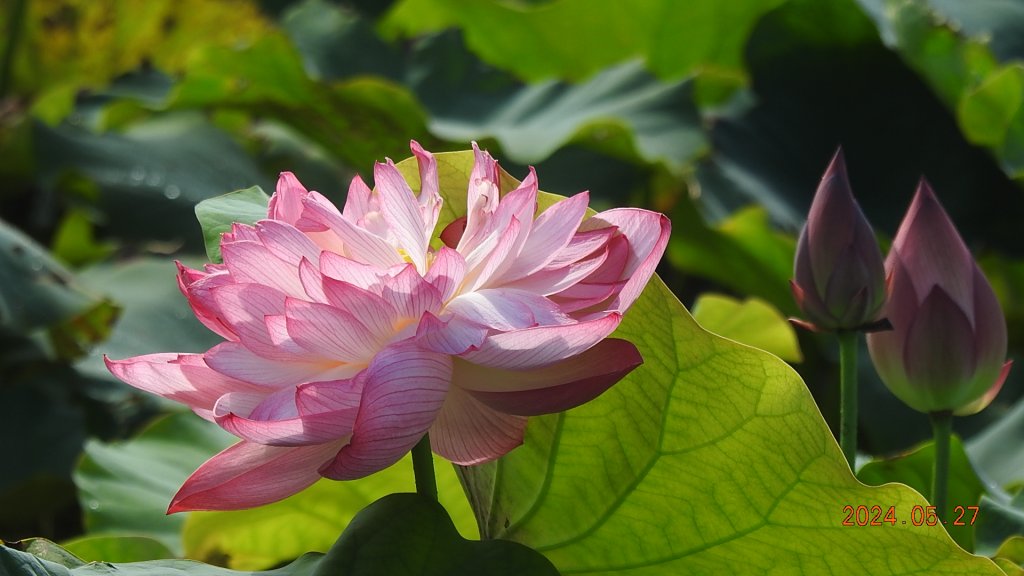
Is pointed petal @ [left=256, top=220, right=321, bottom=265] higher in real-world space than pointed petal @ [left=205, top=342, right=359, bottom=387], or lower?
higher

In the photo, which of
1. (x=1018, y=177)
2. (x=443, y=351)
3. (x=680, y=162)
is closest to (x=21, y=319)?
(x=680, y=162)

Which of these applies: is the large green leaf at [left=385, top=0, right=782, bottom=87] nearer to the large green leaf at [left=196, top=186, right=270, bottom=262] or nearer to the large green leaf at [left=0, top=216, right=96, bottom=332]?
the large green leaf at [left=0, top=216, right=96, bottom=332]

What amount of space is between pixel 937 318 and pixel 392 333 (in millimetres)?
251

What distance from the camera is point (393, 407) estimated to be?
0.38 m

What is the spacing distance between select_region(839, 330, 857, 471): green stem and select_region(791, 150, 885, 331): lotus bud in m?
0.01

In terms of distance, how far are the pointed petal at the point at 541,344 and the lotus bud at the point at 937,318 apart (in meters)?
0.19

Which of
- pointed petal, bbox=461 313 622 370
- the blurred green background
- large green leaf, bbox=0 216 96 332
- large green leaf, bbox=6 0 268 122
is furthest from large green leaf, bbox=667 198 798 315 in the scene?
large green leaf, bbox=6 0 268 122

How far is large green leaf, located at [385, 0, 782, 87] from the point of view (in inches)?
65.7

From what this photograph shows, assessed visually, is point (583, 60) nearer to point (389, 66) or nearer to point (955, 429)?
point (389, 66)

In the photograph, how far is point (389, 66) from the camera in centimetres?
184

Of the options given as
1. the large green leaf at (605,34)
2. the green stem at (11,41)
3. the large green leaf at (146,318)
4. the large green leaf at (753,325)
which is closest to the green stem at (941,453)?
the large green leaf at (753,325)

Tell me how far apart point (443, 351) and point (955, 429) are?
0.98m

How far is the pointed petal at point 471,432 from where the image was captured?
0.43 metres

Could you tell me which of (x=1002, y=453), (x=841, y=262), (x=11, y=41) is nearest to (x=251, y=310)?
(x=841, y=262)
